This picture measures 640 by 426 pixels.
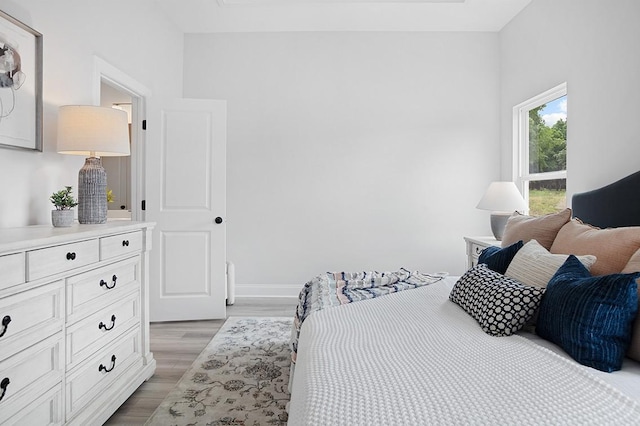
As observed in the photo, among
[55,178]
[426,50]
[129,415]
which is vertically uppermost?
[426,50]

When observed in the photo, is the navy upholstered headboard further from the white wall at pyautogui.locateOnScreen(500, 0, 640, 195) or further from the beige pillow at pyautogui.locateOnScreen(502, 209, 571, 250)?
the beige pillow at pyautogui.locateOnScreen(502, 209, 571, 250)

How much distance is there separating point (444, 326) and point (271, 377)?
4.27 ft

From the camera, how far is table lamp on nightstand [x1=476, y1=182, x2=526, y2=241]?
3.46m

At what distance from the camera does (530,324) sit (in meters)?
1.57

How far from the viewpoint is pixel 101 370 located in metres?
1.95

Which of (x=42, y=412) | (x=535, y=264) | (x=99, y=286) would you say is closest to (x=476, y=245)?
(x=535, y=264)

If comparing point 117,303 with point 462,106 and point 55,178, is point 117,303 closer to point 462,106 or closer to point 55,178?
point 55,178

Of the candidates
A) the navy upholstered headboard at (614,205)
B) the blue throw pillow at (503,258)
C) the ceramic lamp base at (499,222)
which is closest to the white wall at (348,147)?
the ceramic lamp base at (499,222)

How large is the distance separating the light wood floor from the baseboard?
8 cm

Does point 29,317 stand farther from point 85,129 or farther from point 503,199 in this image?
point 503,199

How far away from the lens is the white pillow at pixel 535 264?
A: 5.37 feet

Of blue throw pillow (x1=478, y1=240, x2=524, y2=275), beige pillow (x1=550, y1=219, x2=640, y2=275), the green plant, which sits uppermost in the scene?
the green plant

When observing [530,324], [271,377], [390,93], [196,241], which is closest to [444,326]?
[530,324]

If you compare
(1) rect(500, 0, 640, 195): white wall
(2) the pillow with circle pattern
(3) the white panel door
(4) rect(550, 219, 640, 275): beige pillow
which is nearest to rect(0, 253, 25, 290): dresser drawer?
(2) the pillow with circle pattern
